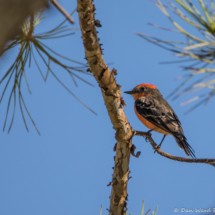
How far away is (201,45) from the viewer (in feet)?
5.50

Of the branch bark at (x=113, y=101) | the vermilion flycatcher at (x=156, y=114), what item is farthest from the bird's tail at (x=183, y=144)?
the branch bark at (x=113, y=101)

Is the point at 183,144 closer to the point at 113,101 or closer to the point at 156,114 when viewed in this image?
the point at 156,114

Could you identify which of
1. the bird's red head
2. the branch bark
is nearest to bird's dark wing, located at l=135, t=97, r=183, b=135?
the bird's red head

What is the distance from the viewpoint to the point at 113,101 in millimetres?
2844

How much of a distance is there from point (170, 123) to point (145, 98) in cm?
87

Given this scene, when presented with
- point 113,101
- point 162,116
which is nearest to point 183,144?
point 162,116

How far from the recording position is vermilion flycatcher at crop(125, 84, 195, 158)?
4.48 meters

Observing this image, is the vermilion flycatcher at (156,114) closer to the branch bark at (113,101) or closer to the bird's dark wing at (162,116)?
the bird's dark wing at (162,116)

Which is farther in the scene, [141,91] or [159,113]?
[141,91]

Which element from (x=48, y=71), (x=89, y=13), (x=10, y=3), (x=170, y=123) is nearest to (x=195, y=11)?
(x=89, y=13)

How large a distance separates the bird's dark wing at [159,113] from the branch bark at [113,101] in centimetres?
164

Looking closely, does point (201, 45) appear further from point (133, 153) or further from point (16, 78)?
point (16, 78)

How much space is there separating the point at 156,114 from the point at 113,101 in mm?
2088

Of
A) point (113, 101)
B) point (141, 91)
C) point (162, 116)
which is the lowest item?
point (113, 101)
